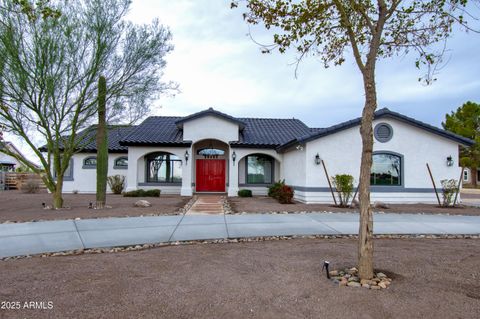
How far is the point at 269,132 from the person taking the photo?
21281mm

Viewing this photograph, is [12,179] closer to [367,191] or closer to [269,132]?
[269,132]

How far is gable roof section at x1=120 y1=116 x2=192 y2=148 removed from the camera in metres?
18.6

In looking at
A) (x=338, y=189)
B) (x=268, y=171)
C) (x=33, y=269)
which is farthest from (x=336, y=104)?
(x=33, y=269)

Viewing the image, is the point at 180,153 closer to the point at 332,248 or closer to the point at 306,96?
the point at 306,96

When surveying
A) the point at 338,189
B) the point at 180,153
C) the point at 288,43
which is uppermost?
the point at 288,43

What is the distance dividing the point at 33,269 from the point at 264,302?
3777 millimetres

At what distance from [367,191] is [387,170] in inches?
446

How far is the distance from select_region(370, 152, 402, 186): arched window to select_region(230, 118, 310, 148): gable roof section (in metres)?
5.97

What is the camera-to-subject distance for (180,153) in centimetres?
1884

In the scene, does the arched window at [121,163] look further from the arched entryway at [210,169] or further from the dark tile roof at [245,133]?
the arched entryway at [210,169]

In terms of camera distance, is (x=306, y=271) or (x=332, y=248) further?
(x=332, y=248)

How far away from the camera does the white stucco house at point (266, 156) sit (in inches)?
577

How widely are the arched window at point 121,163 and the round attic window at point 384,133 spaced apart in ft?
48.1

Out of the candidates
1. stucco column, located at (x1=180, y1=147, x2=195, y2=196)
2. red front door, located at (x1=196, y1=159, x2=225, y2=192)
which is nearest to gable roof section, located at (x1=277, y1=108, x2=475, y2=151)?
red front door, located at (x1=196, y1=159, x2=225, y2=192)
